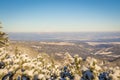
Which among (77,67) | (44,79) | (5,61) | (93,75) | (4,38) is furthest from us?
(4,38)

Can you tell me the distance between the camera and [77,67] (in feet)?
87.7

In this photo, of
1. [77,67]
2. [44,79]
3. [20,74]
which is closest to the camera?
[44,79]

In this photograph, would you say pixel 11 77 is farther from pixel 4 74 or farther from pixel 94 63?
pixel 94 63

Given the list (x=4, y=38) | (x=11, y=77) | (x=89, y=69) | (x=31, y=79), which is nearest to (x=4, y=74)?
(x=11, y=77)

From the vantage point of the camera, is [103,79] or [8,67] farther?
[8,67]

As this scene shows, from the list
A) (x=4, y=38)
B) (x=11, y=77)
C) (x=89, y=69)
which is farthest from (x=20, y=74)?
(x=4, y=38)

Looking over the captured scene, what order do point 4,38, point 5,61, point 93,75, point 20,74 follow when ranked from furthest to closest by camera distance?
1. point 4,38
2. point 5,61
3. point 20,74
4. point 93,75

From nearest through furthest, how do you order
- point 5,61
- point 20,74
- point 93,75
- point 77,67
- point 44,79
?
point 93,75, point 44,79, point 20,74, point 5,61, point 77,67

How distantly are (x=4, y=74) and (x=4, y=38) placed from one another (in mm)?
17894

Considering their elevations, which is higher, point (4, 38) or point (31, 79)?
point (4, 38)

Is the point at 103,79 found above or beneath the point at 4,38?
beneath

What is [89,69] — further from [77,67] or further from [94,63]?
[77,67]

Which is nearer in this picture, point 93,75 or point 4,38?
point 93,75

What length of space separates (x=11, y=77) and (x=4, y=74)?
49.1 inches
